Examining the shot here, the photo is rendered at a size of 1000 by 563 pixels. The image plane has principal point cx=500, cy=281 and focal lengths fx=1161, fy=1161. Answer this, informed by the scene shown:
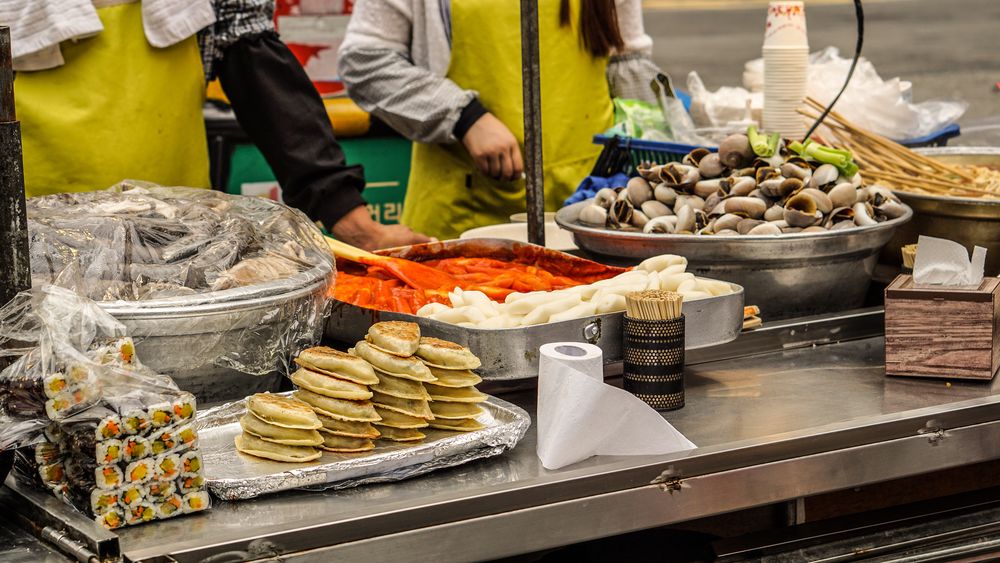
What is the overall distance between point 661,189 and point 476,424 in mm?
906

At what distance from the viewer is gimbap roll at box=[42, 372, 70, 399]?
1.27 m

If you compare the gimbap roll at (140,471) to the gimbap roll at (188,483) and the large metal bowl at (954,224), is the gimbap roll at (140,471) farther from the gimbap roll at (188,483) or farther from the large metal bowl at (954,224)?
the large metal bowl at (954,224)

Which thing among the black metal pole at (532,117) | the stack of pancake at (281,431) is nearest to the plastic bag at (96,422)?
the stack of pancake at (281,431)

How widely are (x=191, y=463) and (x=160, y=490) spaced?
44 mm

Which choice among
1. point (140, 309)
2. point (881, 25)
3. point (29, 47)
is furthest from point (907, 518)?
point (881, 25)

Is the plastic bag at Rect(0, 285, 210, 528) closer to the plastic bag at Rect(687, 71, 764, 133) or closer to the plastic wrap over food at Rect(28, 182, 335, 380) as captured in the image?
Answer: the plastic wrap over food at Rect(28, 182, 335, 380)

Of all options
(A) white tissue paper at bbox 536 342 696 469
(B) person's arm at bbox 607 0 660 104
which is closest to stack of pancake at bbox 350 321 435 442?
(A) white tissue paper at bbox 536 342 696 469

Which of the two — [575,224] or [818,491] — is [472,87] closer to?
[575,224]

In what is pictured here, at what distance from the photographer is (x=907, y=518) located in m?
1.80

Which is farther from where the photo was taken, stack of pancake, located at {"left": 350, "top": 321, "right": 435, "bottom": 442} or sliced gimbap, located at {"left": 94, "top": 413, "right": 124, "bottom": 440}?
stack of pancake, located at {"left": 350, "top": 321, "right": 435, "bottom": 442}

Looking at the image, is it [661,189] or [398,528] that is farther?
[661,189]

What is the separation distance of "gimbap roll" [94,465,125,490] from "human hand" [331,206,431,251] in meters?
1.60

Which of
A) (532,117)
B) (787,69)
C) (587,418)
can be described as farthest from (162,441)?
(787,69)

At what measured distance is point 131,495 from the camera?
128 centimetres
